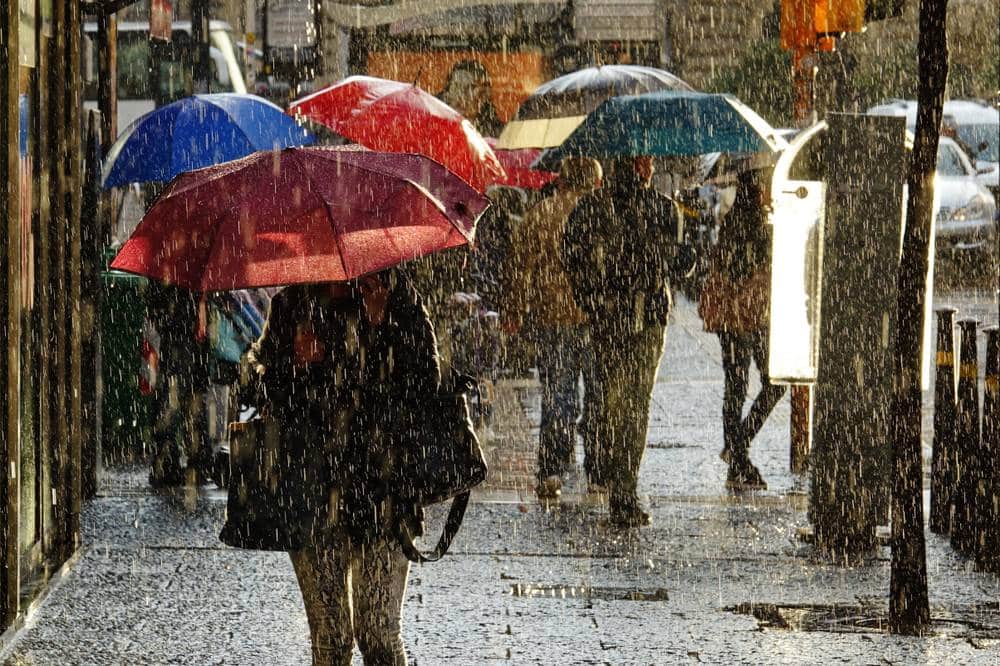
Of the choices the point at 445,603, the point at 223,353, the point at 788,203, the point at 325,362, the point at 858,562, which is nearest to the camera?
the point at 325,362

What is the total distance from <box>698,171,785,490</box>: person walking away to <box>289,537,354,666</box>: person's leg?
522 cm

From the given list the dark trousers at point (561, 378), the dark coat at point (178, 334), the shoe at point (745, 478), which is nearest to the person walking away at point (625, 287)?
the dark trousers at point (561, 378)

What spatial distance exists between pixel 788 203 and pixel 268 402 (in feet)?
14.8

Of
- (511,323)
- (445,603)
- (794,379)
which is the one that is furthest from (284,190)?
(511,323)

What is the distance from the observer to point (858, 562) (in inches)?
318

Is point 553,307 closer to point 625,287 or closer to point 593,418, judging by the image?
point 593,418

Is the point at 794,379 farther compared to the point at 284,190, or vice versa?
the point at 794,379

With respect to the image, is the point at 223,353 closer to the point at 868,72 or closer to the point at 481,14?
the point at 481,14

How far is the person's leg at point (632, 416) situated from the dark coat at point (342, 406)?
4100mm

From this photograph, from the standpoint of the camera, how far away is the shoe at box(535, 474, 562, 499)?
379 inches

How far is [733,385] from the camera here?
34.0ft

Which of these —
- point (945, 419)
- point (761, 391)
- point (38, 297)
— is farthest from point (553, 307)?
point (38, 297)

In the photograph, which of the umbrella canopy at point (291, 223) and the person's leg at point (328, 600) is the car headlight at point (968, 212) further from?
the person's leg at point (328, 600)

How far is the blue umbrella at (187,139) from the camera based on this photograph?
379 inches
